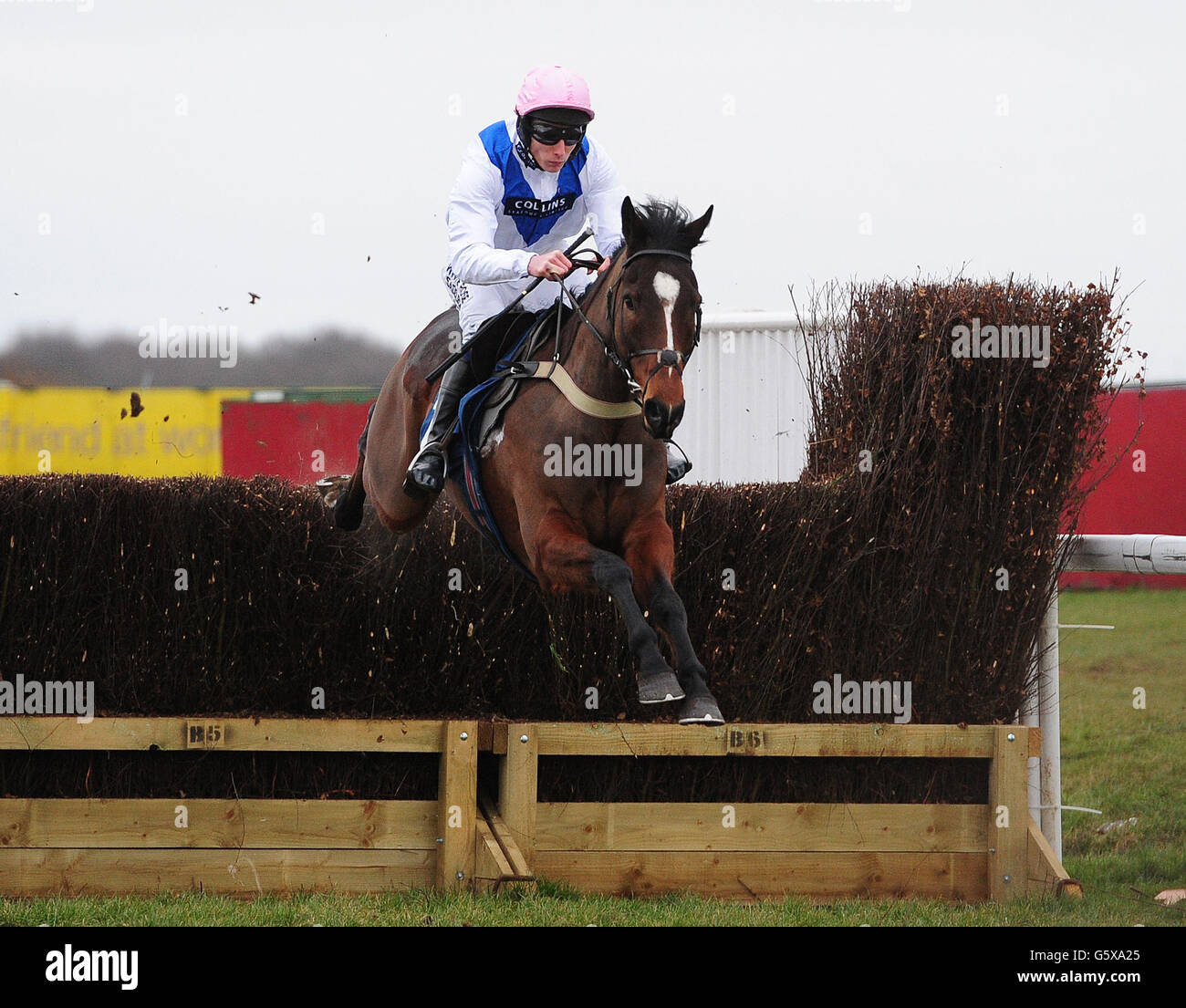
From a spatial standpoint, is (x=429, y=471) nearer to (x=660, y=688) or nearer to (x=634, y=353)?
(x=634, y=353)

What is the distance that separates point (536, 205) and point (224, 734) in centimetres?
264

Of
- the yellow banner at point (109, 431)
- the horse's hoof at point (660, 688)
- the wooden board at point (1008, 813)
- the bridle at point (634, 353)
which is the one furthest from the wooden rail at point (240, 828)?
the yellow banner at point (109, 431)

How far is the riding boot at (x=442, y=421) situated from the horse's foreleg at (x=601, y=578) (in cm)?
81

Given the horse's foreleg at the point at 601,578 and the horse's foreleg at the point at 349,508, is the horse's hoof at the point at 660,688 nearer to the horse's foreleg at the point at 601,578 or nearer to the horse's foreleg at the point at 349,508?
the horse's foreleg at the point at 601,578

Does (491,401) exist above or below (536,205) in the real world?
below

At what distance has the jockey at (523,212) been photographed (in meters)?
4.96

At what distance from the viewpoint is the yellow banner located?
54.6 ft

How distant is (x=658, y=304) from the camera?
4426 millimetres

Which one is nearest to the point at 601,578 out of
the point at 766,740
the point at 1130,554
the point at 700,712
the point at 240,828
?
the point at 700,712

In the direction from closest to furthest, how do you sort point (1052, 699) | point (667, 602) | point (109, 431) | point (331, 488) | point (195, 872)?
point (667, 602)
point (195, 872)
point (331, 488)
point (1052, 699)
point (109, 431)

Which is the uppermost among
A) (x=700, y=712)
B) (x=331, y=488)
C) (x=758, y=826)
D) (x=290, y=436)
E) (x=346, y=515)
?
(x=290, y=436)

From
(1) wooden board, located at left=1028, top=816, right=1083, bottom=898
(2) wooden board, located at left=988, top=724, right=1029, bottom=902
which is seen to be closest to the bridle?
(2) wooden board, located at left=988, top=724, right=1029, bottom=902

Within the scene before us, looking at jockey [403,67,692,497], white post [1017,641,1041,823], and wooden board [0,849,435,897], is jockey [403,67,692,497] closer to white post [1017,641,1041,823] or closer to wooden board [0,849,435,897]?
wooden board [0,849,435,897]
